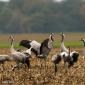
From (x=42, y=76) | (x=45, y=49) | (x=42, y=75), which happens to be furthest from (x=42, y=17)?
(x=42, y=76)

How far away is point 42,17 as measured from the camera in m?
77.9

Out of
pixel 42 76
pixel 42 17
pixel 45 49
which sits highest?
pixel 42 17

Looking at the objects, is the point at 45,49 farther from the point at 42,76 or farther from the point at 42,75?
the point at 42,76

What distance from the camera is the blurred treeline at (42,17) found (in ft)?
246

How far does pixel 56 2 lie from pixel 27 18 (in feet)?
31.0

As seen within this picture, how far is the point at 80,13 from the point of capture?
262ft

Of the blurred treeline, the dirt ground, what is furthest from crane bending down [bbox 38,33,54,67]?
the blurred treeline

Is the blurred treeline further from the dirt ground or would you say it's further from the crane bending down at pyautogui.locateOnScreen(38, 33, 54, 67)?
the dirt ground

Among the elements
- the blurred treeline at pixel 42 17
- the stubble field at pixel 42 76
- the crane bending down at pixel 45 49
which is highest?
the blurred treeline at pixel 42 17

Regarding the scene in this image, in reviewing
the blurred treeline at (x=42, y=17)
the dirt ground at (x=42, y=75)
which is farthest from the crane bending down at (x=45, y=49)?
the blurred treeline at (x=42, y=17)

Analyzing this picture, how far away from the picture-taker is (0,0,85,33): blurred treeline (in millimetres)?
75062

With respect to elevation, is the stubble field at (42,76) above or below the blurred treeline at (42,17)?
below

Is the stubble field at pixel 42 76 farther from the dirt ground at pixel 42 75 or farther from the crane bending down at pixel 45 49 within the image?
the crane bending down at pixel 45 49

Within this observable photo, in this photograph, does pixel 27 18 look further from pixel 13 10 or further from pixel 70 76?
pixel 70 76
